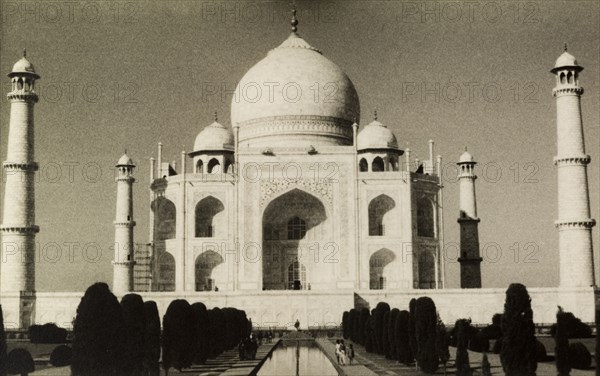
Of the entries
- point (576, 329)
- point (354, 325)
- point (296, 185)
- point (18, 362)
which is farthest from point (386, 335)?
point (296, 185)

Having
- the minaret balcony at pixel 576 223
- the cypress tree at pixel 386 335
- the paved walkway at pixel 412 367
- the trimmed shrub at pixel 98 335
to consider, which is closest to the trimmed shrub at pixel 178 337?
the trimmed shrub at pixel 98 335

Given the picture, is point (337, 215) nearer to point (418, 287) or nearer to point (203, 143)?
point (418, 287)

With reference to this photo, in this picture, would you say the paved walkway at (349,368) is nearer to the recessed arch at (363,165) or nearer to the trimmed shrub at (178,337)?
the trimmed shrub at (178,337)

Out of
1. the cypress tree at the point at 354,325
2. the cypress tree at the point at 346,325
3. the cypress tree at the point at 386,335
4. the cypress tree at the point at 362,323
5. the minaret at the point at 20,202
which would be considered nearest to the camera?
the cypress tree at the point at 386,335

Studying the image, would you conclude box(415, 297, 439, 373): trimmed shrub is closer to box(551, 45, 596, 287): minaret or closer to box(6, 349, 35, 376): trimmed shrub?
box(6, 349, 35, 376): trimmed shrub

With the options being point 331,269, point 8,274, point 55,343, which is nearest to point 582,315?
point 331,269

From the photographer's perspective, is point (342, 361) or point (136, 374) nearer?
point (136, 374)
